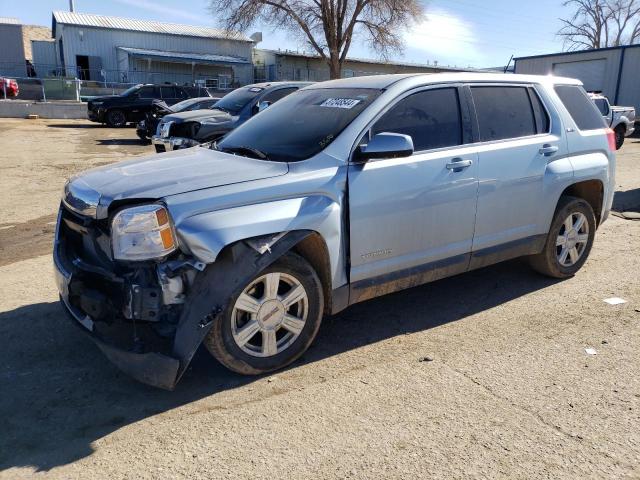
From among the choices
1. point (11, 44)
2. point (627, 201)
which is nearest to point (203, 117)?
point (627, 201)

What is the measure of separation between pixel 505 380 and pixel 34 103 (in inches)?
1103

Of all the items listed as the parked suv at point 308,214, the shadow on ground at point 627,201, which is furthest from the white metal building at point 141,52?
the parked suv at point 308,214

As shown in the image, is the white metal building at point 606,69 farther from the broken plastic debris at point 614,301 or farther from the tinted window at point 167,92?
the broken plastic debris at point 614,301

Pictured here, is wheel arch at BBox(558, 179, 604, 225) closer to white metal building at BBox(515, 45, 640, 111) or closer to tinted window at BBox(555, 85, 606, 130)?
tinted window at BBox(555, 85, 606, 130)

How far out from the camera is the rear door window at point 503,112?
436 cm

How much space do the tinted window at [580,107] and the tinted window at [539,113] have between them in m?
0.33

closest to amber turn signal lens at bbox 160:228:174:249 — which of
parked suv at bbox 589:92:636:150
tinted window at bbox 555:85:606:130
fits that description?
tinted window at bbox 555:85:606:130

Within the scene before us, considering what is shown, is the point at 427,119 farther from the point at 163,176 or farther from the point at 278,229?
the point at 163,176

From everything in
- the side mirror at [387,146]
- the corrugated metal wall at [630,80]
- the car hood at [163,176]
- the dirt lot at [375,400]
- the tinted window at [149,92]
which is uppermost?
the corrugated metal wall at [630,80]

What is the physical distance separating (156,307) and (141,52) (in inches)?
1605

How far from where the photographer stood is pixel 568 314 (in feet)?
14.4

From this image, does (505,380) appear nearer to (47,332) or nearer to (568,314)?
(568,314)

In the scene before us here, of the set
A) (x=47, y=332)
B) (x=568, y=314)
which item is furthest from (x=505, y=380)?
(x=47, y=332)

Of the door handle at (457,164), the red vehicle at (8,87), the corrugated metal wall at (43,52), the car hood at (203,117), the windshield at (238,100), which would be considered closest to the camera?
the door handle at (457,164)
